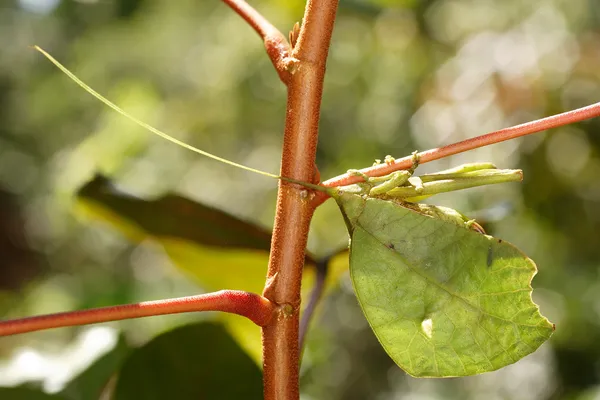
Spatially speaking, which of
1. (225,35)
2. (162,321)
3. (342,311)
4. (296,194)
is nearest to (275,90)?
(225,35)

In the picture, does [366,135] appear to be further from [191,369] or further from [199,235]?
[191,369]

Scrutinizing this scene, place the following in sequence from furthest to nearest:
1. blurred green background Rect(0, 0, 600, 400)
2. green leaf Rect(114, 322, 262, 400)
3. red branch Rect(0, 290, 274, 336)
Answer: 1. blurred green background Rect(0, 0, 600, 400)
2. green leaf Rect(114, 322, 262, 400)
3. red branch Rect(0, 290, 274, 336)

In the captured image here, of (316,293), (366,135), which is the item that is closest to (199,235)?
(316,293)

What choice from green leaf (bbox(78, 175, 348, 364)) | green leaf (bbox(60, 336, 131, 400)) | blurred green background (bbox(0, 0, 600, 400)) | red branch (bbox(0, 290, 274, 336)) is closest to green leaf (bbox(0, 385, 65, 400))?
green leaf (bbox(60, 336, 131, 400))

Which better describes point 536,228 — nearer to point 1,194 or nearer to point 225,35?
point 225,35

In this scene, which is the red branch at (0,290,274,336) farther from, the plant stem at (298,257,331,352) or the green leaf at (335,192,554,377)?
the plant stem at (298,257,331,352)

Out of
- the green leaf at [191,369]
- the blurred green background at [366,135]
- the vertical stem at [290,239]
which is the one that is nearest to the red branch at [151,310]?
the vertical stem at [290,239]
